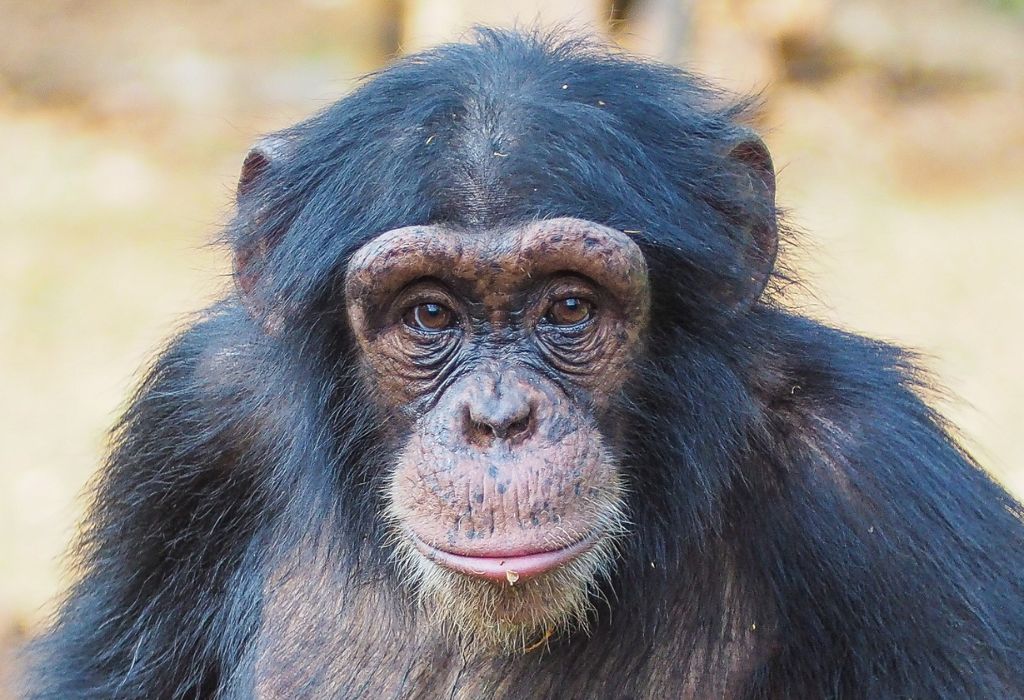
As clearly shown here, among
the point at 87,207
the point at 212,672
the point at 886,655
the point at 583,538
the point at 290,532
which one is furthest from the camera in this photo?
the point at 87,207

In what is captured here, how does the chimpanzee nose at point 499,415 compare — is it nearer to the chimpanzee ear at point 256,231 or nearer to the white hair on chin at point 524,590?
the white hair on chin at point 524,590

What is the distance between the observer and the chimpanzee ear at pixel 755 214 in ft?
13.2

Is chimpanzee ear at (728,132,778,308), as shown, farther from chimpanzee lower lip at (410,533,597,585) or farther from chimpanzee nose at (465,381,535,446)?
chimpanzee lower lip at (410,533,597,585)

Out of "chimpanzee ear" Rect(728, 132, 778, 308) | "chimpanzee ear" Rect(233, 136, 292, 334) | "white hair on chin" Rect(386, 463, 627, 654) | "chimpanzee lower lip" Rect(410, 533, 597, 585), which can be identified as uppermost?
"chimpanzee ear" Rect(728, 132, 778, 308)

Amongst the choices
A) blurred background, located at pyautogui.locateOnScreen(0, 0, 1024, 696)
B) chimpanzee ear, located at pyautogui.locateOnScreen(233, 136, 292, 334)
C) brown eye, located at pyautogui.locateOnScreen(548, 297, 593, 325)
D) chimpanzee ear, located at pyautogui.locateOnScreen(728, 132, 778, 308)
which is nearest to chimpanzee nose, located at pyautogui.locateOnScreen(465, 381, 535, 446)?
brown eye, located at pyautogui.locateOnScreen(548, 297, 593, 325)

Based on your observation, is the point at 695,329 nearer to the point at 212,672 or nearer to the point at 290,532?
the point at 290,532

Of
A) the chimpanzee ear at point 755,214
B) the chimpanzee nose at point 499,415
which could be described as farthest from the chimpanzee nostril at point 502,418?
the chimpanzee ear at point 755,214

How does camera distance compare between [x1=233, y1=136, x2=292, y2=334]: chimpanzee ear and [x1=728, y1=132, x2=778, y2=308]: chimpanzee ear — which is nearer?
[x1=728, y1=132, x2=778, y2=308]: chimpanzee ear

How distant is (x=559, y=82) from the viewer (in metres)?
4.11

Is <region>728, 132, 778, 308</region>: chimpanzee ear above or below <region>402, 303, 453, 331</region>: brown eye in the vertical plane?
above

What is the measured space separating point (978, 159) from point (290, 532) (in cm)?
1161

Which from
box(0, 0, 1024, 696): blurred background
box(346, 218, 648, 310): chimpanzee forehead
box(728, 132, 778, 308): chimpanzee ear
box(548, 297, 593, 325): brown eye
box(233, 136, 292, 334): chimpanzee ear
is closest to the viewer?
box(346, 218, 648, 310): chimpanzee forehead

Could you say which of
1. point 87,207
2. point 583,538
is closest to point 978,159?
point 87,207

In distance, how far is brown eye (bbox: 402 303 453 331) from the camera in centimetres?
384
